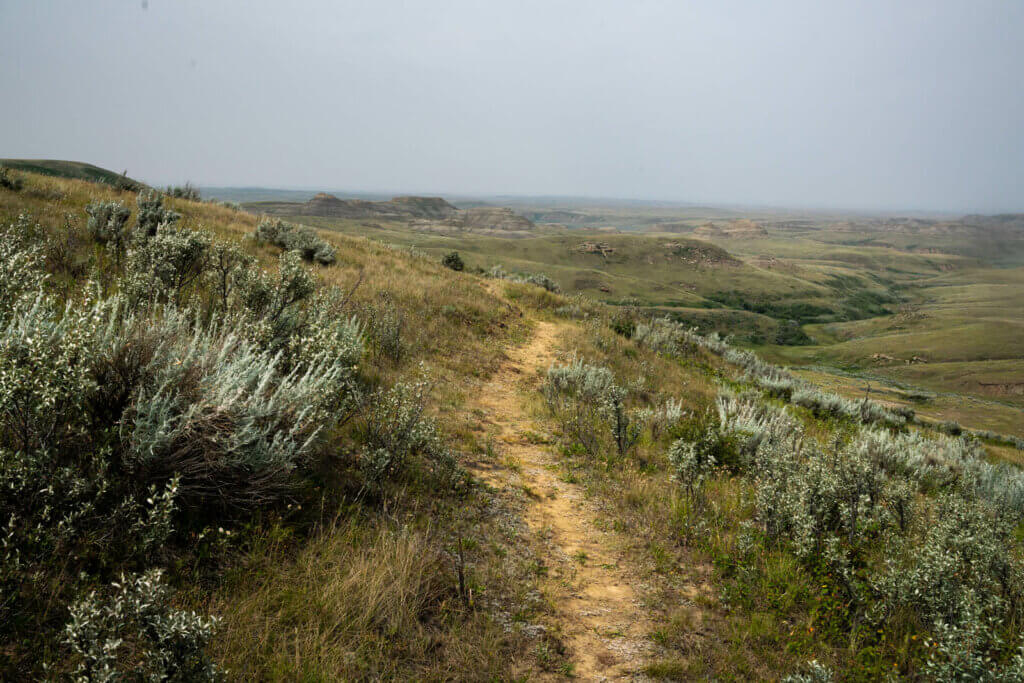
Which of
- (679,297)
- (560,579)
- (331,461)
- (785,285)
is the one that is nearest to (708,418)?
(560,579)

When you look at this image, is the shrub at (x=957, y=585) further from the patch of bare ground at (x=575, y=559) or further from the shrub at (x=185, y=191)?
the shrub at (x=185, y=191)

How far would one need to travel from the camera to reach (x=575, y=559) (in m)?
4.32

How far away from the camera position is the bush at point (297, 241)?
13.5m

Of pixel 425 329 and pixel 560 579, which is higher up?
pixel 425 329

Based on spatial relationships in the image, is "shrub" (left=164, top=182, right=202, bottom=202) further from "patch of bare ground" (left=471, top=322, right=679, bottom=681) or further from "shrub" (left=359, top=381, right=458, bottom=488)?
"shrub" (left=359, top=381, right=458, bottom=488)

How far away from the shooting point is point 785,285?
130250 mm

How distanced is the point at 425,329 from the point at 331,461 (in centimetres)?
645

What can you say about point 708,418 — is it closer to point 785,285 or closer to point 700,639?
point 700,639

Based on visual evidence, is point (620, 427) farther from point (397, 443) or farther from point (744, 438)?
point (397, 443)

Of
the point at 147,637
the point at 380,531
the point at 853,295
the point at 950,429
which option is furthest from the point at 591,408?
the point at 853,295

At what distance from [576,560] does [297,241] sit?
40.8ft

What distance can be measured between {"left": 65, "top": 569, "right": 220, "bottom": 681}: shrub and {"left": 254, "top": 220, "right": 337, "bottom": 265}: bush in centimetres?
1225

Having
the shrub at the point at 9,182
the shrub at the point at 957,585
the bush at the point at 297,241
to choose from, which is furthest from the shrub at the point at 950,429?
the shrub at the point at 9,182

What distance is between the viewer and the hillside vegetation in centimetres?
234
